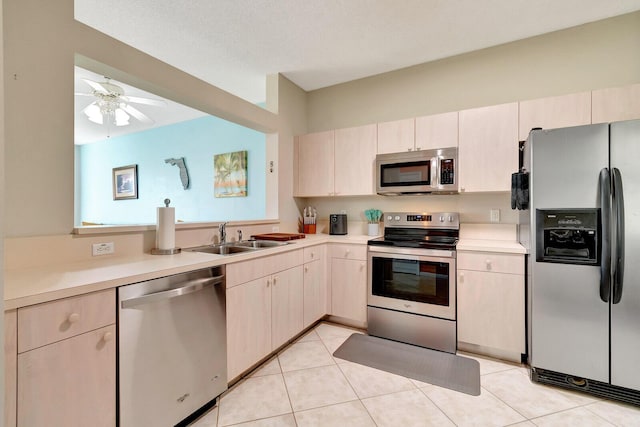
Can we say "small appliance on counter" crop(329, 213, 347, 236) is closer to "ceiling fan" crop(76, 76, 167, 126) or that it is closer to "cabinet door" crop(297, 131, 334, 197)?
"cabinet door" crop(297, 131, 334, 197)

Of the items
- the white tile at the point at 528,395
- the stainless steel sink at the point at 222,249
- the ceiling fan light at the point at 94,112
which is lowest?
the white tile at the point at 528,395

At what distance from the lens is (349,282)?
109 inches

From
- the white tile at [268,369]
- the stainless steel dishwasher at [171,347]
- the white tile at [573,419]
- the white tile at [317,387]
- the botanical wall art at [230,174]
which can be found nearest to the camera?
the stainless steel dishwasher at [171,347]

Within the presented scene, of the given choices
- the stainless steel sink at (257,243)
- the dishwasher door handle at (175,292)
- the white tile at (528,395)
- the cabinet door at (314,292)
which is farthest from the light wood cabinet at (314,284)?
the white tile at (528,395)

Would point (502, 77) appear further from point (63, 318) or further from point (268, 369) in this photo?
point (63, 318)

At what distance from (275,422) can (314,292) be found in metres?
1.21

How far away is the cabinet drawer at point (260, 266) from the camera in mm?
1825

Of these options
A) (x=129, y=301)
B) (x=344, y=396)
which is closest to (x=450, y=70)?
(x=344, y=396)

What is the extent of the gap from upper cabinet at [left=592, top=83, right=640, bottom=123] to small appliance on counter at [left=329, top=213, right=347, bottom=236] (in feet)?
7.41

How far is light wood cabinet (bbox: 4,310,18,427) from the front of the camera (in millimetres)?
938

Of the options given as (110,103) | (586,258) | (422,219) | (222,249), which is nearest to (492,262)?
(586,258)

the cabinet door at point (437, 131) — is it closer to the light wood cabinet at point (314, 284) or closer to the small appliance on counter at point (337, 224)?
the small appliance on counter at point (337, 224)

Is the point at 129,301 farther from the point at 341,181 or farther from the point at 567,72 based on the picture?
the point at 567,72

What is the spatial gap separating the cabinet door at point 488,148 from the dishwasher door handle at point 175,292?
7.30ft
